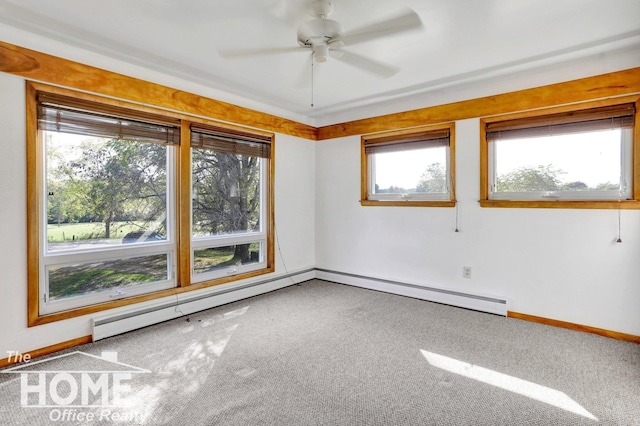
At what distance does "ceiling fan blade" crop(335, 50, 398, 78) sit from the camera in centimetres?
275

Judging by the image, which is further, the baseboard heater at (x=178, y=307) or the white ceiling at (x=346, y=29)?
the baseboard heater at (x=178, y=307)

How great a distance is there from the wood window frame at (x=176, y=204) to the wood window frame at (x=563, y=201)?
2529 millimetres

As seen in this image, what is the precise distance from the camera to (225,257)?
3854mm

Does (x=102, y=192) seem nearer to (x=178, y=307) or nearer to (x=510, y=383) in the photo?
(x=178, y=307)

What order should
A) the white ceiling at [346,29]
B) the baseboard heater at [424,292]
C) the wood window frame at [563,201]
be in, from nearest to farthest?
the white ceiling at [346,29] → the wood window frame at [563,201] → the baseboard heater at [424,292]

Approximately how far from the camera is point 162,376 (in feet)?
7.13

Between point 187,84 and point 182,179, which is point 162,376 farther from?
point 187,84

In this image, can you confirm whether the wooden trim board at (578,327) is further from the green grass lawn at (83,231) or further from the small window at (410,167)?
the green grass lawn at (83,231)

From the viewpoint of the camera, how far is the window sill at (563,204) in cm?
275

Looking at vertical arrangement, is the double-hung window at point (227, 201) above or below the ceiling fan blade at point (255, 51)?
below

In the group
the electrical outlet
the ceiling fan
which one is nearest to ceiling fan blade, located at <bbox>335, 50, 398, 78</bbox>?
the ceiling fan

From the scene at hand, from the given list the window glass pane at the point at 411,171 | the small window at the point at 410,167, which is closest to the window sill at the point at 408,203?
the small window at the point at 410,167

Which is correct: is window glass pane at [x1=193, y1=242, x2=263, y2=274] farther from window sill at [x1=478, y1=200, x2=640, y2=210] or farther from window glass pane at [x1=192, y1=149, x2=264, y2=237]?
window sill at [x1=478, y1=200, x2=640, y2=210]

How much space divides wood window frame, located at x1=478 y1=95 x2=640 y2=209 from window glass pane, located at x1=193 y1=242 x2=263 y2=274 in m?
2.75
